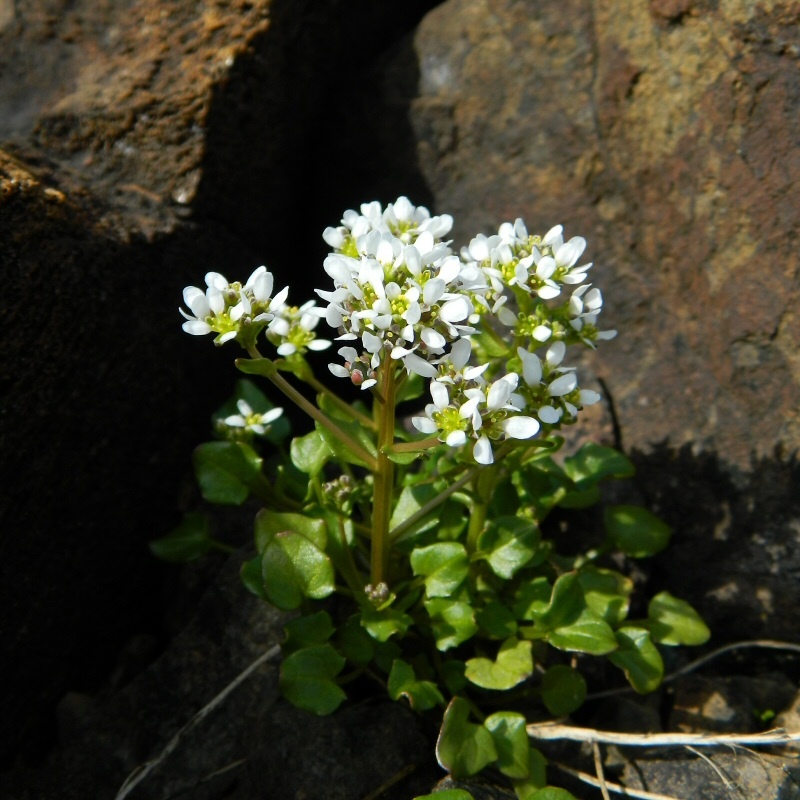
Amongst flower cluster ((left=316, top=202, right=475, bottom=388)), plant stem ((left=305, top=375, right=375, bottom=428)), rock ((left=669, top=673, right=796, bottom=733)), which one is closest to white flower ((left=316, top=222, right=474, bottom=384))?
flower cluster ((left=316, top=202, right=475, bottom=388))

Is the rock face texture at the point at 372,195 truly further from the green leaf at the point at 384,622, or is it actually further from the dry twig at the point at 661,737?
the green leaf at the point at 384,622

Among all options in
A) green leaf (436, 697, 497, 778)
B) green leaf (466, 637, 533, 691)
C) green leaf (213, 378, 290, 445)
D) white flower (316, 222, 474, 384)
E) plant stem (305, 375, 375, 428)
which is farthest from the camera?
green leaf (213, 378, 290, 445)

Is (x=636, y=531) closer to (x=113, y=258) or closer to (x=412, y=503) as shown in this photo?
(x=412, y=503)

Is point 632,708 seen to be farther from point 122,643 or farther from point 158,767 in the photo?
point 122,643

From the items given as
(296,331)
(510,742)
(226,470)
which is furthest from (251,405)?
(510,742)

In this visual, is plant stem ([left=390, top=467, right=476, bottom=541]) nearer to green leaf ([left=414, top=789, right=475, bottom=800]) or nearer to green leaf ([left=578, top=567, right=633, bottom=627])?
green leaf ([left=578, top=567, right=633, bottom=627])

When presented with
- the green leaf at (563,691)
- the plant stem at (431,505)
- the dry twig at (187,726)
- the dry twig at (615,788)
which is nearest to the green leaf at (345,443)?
the plant stem at (431,505)
